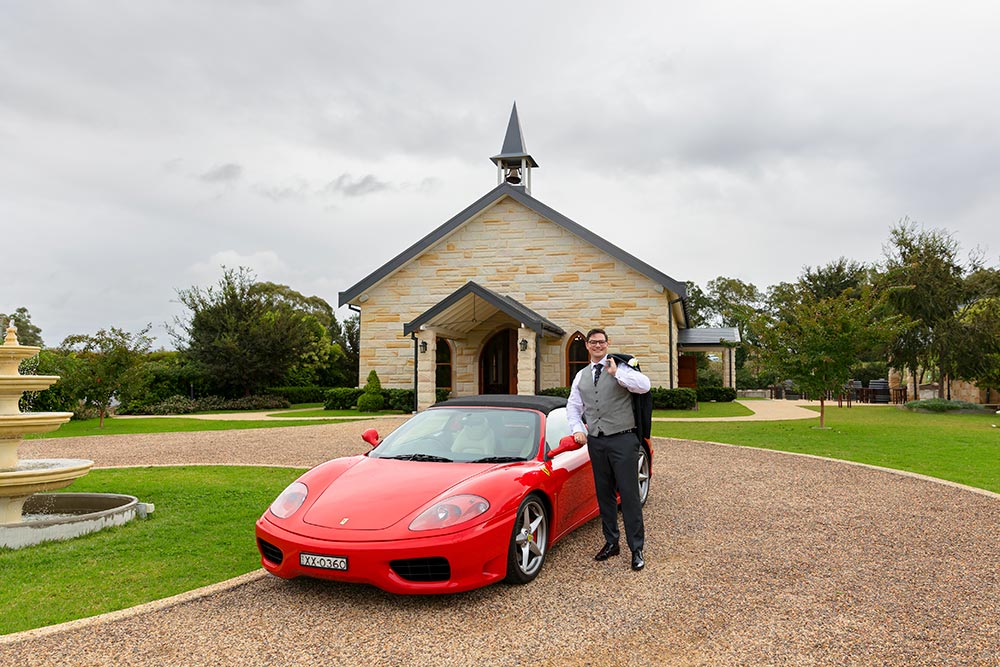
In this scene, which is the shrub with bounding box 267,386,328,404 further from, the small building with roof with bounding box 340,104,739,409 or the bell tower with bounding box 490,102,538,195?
the bell tower with bounding box 490,102,538,195

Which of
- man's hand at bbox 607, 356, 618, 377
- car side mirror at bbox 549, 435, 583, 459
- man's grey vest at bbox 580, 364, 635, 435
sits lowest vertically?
car side mirror at bbox 549, 435, 583, 459

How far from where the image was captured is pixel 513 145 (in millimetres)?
29078

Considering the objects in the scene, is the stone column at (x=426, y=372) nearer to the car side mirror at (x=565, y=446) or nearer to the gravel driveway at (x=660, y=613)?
the gravel driveway at (x=660, y=613)

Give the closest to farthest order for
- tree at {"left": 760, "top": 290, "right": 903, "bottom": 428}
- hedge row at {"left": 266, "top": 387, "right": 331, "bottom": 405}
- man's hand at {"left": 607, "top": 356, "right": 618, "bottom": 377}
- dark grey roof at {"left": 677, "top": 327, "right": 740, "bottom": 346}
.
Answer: man's hand at {"left": 607, "top": 356, "right": 618, "bottom": 377}
tree at {"left": 760, "top": 290, "right": 903, "bottom": 428}
dark grey roof at {"left": 677, "top": 327, "right": 740, "bottom": 346}
hedge row at {"left": 266, "top": 387, "right": 331, "bottom": 405}

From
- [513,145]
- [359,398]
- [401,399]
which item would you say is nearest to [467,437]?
[401,399]

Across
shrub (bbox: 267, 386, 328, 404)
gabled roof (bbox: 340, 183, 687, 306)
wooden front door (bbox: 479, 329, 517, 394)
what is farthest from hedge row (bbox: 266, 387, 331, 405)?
wooden front door (bbox: 479, 329, 517, 394)

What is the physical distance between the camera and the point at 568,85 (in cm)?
1342

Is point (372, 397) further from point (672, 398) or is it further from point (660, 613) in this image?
point (660, 613)

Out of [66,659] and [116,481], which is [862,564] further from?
[116,481]

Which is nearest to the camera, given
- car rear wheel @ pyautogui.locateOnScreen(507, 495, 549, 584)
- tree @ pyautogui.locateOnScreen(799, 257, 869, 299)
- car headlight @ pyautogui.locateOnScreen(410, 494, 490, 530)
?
car headlight @ pyautogui.locateOnScreen(410, 494, 490, 530)

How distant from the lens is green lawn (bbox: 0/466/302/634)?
4.53 meters

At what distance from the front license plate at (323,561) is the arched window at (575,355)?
18908 mm

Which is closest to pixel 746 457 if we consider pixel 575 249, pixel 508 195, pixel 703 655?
pixel 703 655

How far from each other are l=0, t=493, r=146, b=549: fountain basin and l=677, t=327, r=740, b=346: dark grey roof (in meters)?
26.6
